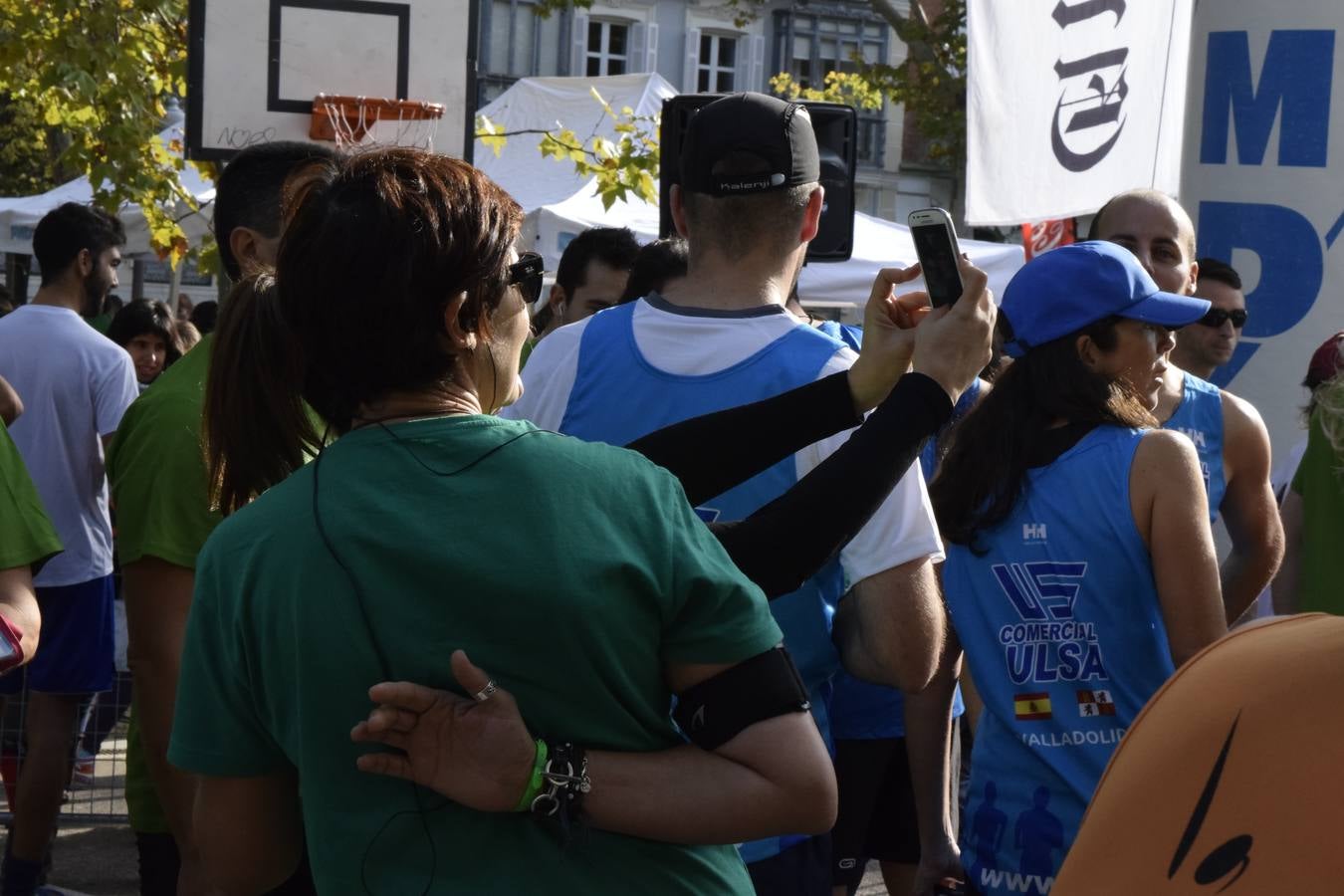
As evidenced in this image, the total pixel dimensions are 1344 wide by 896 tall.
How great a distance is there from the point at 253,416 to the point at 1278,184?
10.1ft

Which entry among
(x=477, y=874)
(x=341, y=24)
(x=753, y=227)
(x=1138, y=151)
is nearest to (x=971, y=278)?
(x=753, y=227)

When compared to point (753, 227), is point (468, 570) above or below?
below

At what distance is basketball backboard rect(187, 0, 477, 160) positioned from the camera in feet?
21.7

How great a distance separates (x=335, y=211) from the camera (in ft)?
5.27

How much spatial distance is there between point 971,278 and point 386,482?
2.75ft

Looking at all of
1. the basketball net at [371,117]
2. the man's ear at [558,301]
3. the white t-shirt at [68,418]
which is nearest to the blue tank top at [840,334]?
Result: the man's ear at [558,301]

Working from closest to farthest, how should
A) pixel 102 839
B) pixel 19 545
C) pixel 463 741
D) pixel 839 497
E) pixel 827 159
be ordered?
pixel 463 741 → pixel 839 497 → pixel 19 545 → pixel 827 159 → pixel 102 839

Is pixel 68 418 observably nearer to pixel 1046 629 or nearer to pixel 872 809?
pixel 872 809

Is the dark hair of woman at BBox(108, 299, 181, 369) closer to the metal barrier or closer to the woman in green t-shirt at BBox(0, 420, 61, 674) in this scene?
the metal barrier

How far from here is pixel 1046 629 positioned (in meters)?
2.81

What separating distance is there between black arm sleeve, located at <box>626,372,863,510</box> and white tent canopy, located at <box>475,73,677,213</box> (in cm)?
1035

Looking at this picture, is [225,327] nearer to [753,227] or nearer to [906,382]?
[753,227]

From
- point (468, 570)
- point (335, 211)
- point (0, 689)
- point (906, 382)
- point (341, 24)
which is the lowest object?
point (0, 689)

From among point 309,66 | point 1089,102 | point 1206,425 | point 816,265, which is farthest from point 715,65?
point 1206,425
